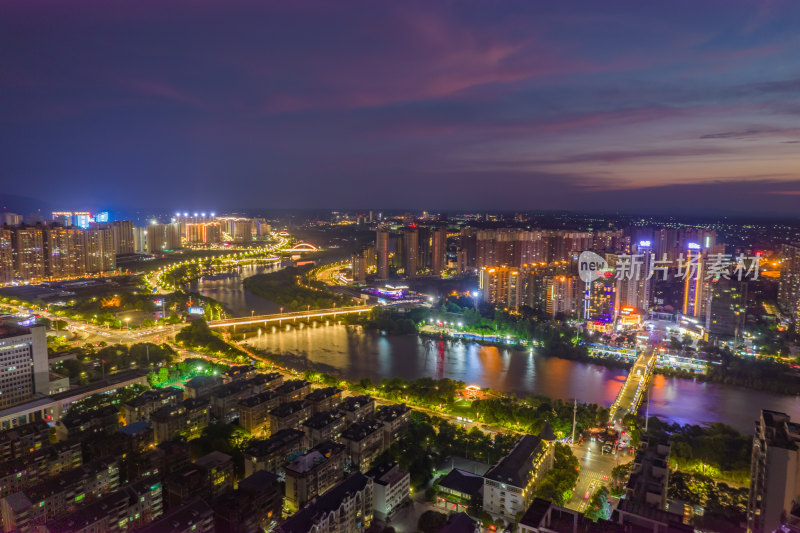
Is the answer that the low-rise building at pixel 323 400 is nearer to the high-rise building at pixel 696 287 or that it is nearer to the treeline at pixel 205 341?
the treeline at pixel 205 341

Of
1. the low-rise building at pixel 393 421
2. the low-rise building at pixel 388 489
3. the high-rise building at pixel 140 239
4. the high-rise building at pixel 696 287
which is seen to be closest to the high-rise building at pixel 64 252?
the high-rise building at pixel 140 239

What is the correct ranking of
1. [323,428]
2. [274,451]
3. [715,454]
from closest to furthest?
1. [274,451]
2. [715,454]
3. [323,428]

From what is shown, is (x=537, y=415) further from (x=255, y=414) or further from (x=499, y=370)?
(x=255, y=414)

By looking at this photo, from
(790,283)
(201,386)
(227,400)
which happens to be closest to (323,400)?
(227,400)

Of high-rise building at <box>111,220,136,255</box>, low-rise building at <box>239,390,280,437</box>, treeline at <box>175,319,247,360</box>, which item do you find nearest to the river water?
treeline at <box>175,319,247,360</box>

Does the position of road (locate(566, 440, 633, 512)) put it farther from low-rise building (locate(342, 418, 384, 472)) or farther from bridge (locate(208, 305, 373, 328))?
bridge (locate(208, 305, 373, 328))

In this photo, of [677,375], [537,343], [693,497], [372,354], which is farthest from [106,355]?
[677,375]
